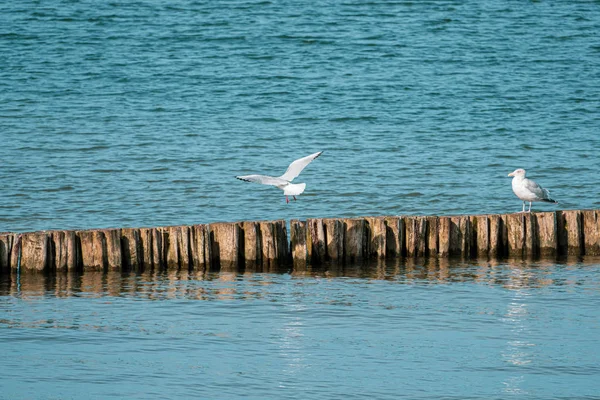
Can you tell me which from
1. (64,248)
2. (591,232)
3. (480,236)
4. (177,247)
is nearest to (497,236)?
(480,236)

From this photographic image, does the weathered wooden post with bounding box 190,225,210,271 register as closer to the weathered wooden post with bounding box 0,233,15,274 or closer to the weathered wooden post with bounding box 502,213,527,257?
the weathered wooden post with bounding box 0,233,15,274

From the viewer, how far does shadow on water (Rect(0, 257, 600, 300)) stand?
12289mm

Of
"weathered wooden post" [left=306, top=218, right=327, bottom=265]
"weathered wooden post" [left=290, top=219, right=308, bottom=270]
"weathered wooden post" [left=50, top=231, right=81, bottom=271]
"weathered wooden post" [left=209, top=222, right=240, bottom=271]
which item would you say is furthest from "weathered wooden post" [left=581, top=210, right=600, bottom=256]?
"weathered wooden post" [left=50, top=231, right=81, bottom=271]

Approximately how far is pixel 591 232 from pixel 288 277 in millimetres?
4371

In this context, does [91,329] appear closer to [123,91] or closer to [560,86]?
[123,91]

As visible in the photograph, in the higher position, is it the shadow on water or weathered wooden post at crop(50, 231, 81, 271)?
weathered wooden post at crop(50, 231, 81, 271)

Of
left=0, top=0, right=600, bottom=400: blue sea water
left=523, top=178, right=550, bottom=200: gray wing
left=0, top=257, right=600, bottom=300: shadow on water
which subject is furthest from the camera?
left=523, top=178, right=550, bottom=200: gray wing

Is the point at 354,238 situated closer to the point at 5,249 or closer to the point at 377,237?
the point at 377,237

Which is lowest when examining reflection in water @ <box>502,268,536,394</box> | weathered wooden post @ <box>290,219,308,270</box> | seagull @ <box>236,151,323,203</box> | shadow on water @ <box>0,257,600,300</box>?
reflection in water @ <box>502,268,536,394</box>

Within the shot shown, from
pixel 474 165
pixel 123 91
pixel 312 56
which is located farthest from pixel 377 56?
pixel 474 165

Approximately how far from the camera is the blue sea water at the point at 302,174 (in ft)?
31.1

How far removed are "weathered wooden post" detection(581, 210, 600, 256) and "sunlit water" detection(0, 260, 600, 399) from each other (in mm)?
927

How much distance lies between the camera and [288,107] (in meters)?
33.0

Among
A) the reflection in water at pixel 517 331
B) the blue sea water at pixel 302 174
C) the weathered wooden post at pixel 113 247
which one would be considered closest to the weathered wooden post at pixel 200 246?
the blue sea water at pixel 302 174
